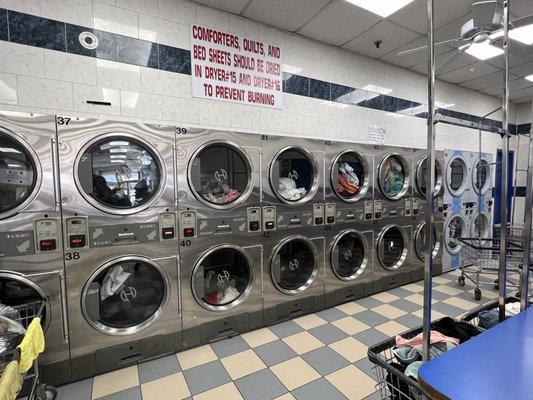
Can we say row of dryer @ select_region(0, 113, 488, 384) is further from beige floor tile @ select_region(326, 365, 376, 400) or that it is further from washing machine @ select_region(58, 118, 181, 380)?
beige floor tile @ select_region(326, 365, 376, 400)

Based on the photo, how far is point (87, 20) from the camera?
7.80ft

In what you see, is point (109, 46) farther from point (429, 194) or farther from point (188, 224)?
point (429, 194)

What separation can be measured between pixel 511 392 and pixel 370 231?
2.82 metres

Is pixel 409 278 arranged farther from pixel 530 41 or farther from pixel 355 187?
pixel 530 41

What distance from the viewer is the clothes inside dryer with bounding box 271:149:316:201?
3.04 m

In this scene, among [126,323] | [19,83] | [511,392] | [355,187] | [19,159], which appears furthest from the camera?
[355,187]

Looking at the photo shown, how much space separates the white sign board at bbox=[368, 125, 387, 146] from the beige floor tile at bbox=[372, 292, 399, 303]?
2227 millimetres

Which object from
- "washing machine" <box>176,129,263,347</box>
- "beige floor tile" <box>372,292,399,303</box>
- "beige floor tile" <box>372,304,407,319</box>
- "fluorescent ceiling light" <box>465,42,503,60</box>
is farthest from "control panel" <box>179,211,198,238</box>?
"fluorescent ceiling light" <box>465,42,503,60</box>

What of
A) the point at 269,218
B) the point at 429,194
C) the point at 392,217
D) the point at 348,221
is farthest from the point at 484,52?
the point at 429,194

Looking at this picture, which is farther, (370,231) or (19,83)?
(370,231)

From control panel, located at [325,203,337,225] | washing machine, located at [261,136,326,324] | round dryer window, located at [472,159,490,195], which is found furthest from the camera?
round dryer window, located at [472,159,490,195]

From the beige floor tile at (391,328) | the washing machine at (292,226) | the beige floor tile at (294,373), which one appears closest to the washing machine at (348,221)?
the washing machine at (292,226)

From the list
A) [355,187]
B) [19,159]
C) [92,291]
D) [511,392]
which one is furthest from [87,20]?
[511,392]

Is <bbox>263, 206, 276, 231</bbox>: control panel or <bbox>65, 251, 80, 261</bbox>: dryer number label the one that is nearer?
<bbox>65, 251, 80, 261</bbox>: dryer number label
